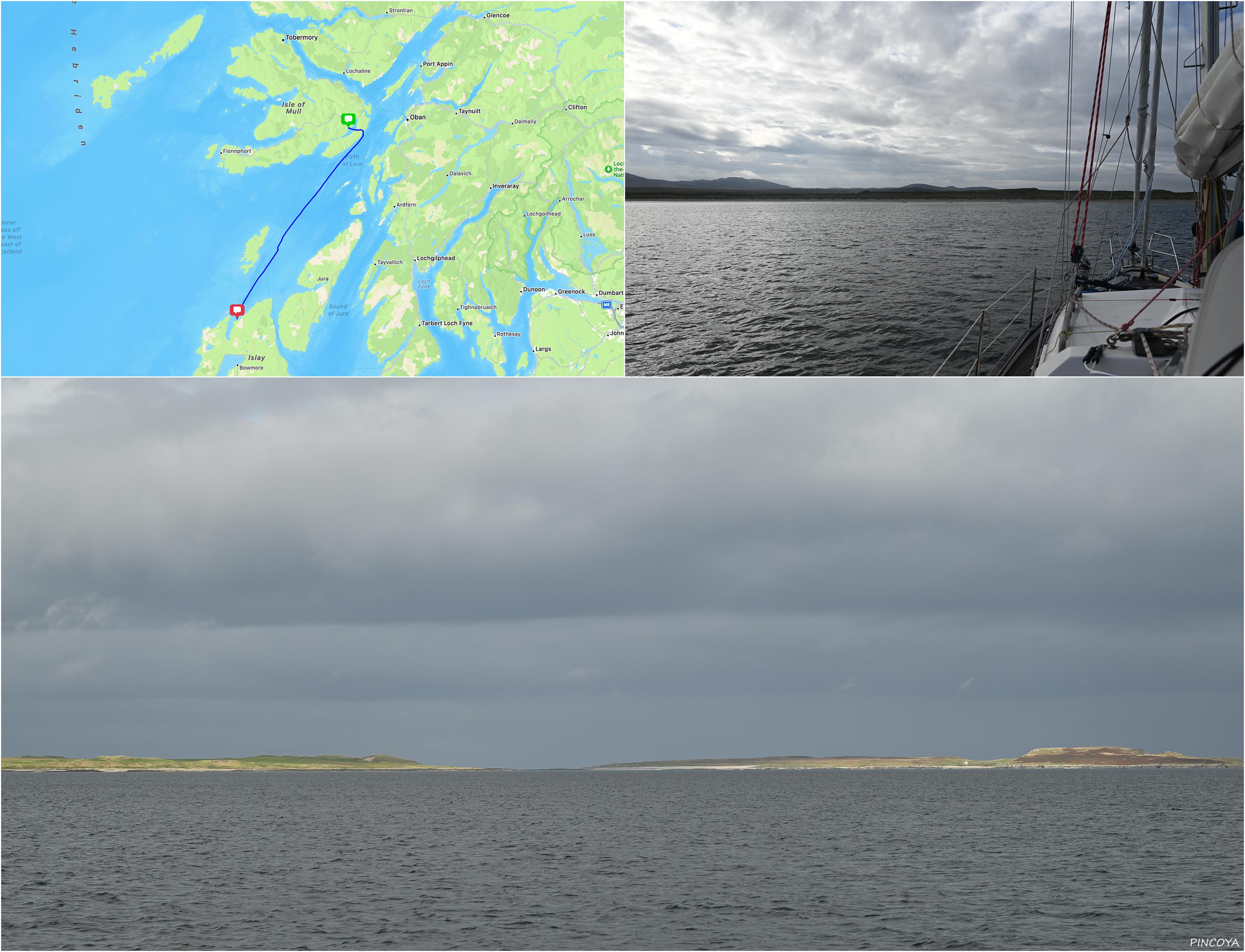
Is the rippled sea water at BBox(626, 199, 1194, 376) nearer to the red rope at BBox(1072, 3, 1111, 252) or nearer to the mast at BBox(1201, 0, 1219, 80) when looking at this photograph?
the red rope at BBox(1072, 3, 1111, 252)

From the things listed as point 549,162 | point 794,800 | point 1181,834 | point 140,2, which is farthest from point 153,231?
point 794,800

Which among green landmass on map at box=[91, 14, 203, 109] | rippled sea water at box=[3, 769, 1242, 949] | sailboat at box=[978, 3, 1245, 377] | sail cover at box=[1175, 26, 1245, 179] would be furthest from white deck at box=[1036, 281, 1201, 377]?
rippled sea water at box=[3, 769, 1242, 949]

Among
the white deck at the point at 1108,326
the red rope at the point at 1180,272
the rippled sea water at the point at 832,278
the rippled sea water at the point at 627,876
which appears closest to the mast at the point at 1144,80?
the rippled sea water at the point at 832,278

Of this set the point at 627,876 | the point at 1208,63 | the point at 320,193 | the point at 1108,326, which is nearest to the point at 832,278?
the point at 1208,63

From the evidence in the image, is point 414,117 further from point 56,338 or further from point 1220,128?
point 1220,128

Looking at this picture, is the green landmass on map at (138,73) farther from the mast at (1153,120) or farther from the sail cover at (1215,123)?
the mast at (1153,120)

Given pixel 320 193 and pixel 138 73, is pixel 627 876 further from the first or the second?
pixel 138 73
